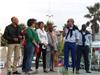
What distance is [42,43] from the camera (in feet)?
45.6

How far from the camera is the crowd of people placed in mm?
12609

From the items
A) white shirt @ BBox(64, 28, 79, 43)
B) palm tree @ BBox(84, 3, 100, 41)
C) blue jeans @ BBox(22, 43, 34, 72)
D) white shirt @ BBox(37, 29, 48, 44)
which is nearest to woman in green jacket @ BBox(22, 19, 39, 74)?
blue jeans @ BBox(22, 43, 34, 72)

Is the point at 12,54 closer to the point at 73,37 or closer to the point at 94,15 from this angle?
the point at 73,37

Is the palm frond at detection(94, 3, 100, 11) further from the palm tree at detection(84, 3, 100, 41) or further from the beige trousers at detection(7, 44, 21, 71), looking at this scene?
the beige trousers at detection(7, 44, 21, 71)

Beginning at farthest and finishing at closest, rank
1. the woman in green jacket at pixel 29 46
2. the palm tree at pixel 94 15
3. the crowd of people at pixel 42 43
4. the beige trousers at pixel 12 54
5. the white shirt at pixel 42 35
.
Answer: the palm tree at pixel 94 15 → the white shirt at pixel 42 35 → the beige trousers at pixel 12 54 → the crowd of people at pixel 42 43 → the woman in green jacket at pixel 29 46

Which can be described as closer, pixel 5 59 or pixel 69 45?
pixel 5 59

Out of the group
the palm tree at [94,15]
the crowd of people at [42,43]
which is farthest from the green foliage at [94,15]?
the crowd of people at [42,43]

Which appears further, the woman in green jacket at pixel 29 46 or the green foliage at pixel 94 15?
the green foliage at pixel 94 15

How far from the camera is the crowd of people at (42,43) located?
12609 mm

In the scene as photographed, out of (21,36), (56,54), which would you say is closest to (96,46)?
(56,54)

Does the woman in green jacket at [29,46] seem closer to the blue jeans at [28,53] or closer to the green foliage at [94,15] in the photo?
the blue jeans at [28,53]

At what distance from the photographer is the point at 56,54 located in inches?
590

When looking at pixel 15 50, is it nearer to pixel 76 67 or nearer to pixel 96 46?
pixel 76 67

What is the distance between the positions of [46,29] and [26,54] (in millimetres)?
2845
